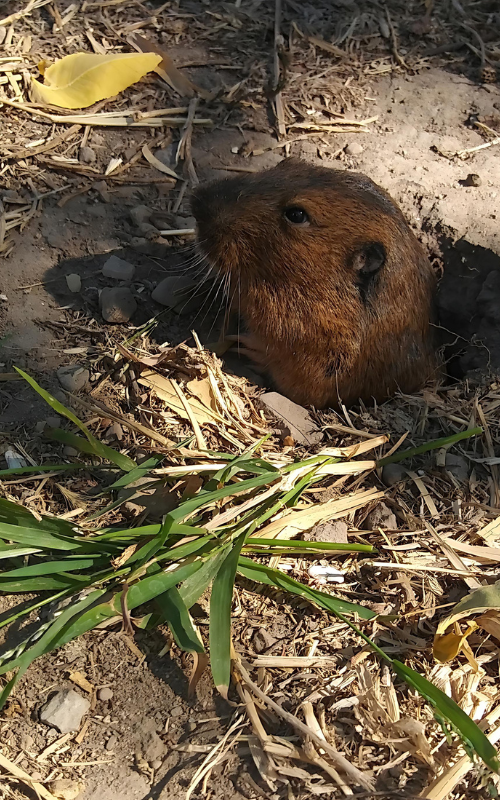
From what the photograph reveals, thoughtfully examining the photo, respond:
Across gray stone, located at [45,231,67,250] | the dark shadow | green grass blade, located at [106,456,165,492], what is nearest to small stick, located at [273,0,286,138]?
the dark shadow

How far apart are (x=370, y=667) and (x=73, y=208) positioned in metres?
2.78

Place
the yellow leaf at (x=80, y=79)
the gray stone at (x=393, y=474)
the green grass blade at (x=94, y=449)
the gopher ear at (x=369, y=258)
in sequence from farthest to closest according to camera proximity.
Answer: the yellow leaf at (x=80, y=79)
the gopher ear at (x=369, y=258)
the gray stone at (x=393, y=474)
the green grass blade at (x=94, y=449)

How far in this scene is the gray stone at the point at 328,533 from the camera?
284cm

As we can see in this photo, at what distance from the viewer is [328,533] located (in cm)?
286

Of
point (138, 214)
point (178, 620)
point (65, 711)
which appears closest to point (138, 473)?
point (178, 620)

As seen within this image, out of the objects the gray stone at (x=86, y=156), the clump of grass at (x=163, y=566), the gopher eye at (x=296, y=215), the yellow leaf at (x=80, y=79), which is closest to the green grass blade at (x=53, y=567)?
the clump of grass at (x=163, y=566)

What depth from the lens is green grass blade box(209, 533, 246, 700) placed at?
2.24 metres

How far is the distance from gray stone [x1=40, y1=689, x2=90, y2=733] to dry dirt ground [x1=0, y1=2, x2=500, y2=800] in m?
0.04

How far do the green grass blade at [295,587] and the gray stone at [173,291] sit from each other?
157 cm

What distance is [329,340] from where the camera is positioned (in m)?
3.55

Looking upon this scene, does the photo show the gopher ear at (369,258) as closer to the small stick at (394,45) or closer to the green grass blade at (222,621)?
the green grass blade at (222,621)

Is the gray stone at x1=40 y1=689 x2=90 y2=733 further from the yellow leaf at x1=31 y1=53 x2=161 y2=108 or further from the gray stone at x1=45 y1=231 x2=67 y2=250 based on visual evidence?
the yellow leaf at x1=31 y1=53 x2=161 y2=108

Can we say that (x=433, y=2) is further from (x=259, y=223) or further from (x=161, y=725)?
(x=161, y=725)

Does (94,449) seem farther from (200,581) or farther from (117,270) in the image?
(117,270)
